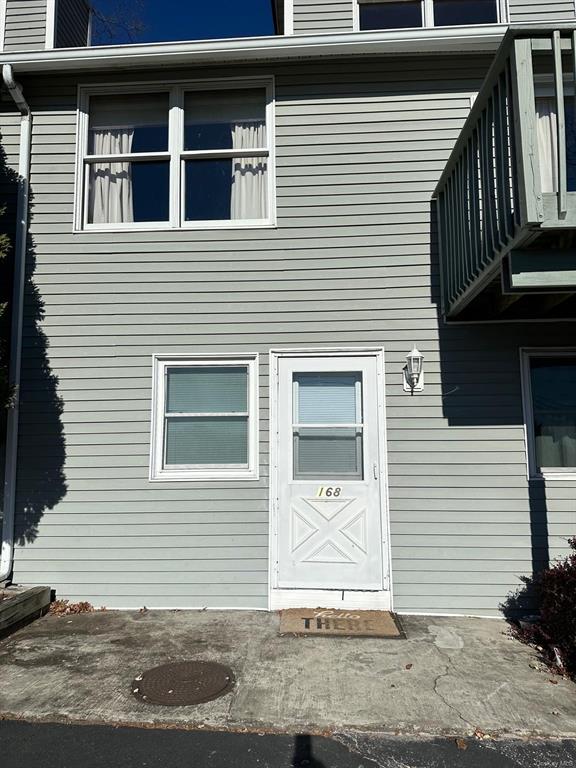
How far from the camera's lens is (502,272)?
3.50 metres

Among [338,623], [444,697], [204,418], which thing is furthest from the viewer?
[204,418]

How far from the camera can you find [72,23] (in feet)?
21.3

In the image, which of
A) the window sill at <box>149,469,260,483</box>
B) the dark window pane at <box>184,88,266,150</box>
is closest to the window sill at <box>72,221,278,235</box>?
the dark window pane at <box>184,88,266,150</box>

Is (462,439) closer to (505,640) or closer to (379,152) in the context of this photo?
(505,640)

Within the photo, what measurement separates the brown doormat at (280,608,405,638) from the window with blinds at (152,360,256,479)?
1350 mm

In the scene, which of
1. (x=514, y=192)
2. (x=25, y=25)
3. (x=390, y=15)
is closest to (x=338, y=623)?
(x=514, y=192)

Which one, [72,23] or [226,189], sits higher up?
[72,23]

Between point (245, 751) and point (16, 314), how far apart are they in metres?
4.31

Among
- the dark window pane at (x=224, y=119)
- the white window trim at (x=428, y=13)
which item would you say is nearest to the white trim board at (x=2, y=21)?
the dark window pane at (x=224, y=119)

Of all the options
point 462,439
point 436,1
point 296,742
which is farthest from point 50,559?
point 436,1

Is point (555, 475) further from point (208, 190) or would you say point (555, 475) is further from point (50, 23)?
point (50, 23)

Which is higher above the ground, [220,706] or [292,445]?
[292,445]

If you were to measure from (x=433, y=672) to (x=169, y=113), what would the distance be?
18.3 feet

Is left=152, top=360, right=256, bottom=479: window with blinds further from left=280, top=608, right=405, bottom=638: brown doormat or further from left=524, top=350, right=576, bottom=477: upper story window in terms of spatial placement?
left=524, top=350, right=576, bottom=477: upper story window
